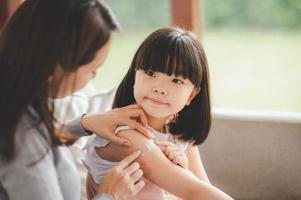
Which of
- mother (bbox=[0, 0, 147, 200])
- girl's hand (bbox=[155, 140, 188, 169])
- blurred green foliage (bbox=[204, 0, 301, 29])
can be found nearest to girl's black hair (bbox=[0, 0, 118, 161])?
mother (bbox=[0, 0, 147, 200])

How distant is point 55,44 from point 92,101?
1000 millimetres

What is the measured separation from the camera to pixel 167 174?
4.31ft

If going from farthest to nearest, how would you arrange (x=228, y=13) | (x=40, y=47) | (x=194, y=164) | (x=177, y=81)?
(x=228, y=13)
(x=194, y=164)
(x=177, y=81)
(x=40, y=47)

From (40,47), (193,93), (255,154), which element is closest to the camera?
(40,47)

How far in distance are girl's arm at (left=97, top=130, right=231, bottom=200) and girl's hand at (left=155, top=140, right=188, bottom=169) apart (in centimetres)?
2

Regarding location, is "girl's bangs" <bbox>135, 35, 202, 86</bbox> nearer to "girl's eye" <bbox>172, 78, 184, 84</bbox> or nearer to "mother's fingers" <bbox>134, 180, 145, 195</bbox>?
"girl's eye" <bbox>172, 78, 184, 84</bbox>

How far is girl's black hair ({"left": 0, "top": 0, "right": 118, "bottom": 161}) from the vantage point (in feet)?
3.33

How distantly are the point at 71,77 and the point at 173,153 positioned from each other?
423 millimetres

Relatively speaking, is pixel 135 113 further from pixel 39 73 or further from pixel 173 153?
pixel 39 73

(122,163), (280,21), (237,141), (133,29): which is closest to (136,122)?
(122,163)

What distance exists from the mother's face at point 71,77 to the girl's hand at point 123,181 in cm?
28

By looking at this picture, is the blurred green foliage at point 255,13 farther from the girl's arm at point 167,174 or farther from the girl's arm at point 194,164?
the girl's arm at point 167,174

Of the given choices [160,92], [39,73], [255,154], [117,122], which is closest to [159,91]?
[160,92]

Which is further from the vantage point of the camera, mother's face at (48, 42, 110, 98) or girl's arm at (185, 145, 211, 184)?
girl's arm at (185, 145, 211, 184)
